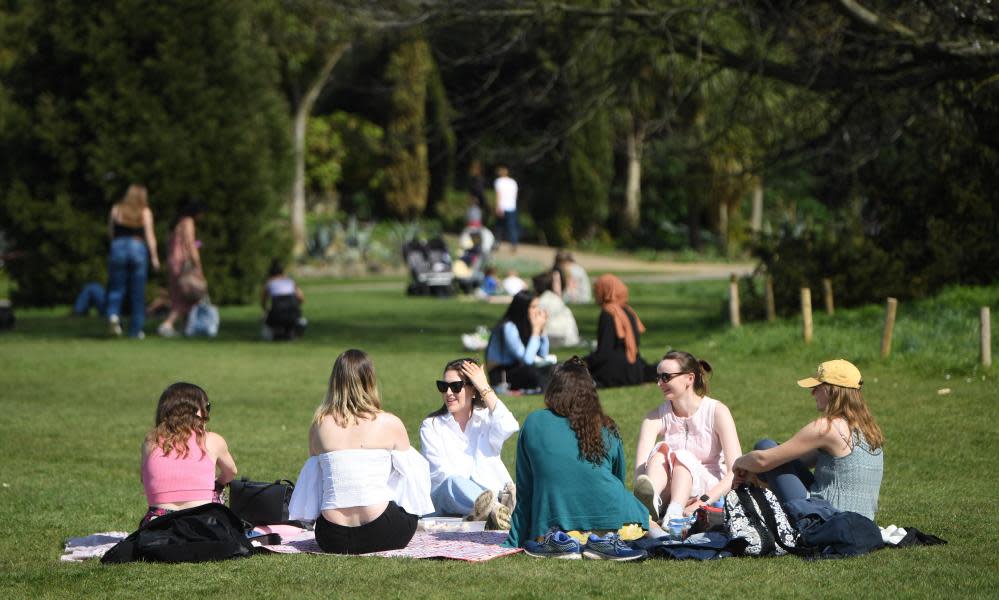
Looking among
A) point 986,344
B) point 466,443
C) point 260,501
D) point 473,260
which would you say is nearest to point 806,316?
point 986,344

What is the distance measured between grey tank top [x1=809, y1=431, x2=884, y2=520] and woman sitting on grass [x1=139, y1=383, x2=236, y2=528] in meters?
3.40

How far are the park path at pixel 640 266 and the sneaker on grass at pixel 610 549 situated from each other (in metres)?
24.2

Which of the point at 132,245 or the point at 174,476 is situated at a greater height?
the point at 132,245

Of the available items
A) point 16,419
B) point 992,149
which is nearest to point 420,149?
point 992,149

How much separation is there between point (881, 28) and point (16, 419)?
10836 mm

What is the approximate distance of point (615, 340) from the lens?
15000 mm

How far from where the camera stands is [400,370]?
17.0 meters

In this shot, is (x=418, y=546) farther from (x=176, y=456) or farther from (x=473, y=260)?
(x=473, y=260)

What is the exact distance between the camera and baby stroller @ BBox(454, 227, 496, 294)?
2864cm

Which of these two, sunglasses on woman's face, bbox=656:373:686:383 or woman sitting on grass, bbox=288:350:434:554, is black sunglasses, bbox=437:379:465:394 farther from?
sunglasses on woman's face, bbox=656:373:686:383

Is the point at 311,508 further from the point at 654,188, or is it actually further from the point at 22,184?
the point at 654,188

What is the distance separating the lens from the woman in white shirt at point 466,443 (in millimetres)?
9039

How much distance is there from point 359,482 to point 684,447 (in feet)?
6.99

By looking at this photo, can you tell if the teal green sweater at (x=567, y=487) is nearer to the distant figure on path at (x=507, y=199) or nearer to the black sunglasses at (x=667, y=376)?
the black sunglasses at (x=667, y=376)
